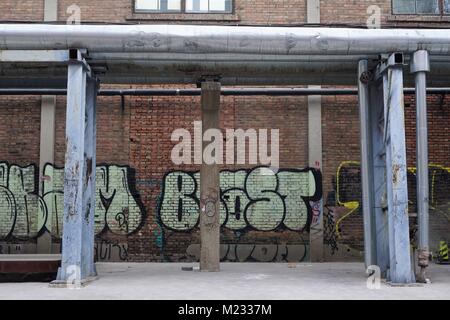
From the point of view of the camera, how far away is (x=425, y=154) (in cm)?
1065

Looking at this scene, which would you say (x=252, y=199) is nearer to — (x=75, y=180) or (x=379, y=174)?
(x=379, y=174)

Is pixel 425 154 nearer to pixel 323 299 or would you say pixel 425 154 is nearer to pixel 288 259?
pixel 323 299

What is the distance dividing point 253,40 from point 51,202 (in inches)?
327

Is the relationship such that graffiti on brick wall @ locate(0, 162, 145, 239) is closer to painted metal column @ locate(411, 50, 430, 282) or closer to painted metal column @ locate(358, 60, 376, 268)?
painted metal column @ locate(358, 60, 376, 268)

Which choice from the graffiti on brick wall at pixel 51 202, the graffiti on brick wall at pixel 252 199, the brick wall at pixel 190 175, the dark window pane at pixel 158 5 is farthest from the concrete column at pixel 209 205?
the dark window pane at pixel 158 5

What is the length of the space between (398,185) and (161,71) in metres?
5.50

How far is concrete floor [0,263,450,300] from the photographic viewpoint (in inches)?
356

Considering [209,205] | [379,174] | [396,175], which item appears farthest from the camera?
[209,205]

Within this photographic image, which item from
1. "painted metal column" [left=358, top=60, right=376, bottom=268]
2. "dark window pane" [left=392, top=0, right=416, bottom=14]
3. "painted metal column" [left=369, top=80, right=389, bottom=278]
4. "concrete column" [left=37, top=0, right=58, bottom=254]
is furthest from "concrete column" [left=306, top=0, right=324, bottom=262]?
"concrete column" [left=37, top=0, right=58, bottom=254]

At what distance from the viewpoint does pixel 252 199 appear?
15938 millimetres

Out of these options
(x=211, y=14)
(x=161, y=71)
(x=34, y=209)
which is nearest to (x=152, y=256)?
(x=34, y=209)

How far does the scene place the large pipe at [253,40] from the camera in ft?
34.9

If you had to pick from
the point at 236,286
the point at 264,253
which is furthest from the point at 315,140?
the point at 236,286

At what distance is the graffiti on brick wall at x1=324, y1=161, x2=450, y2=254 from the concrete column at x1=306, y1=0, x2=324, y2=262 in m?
0.24
